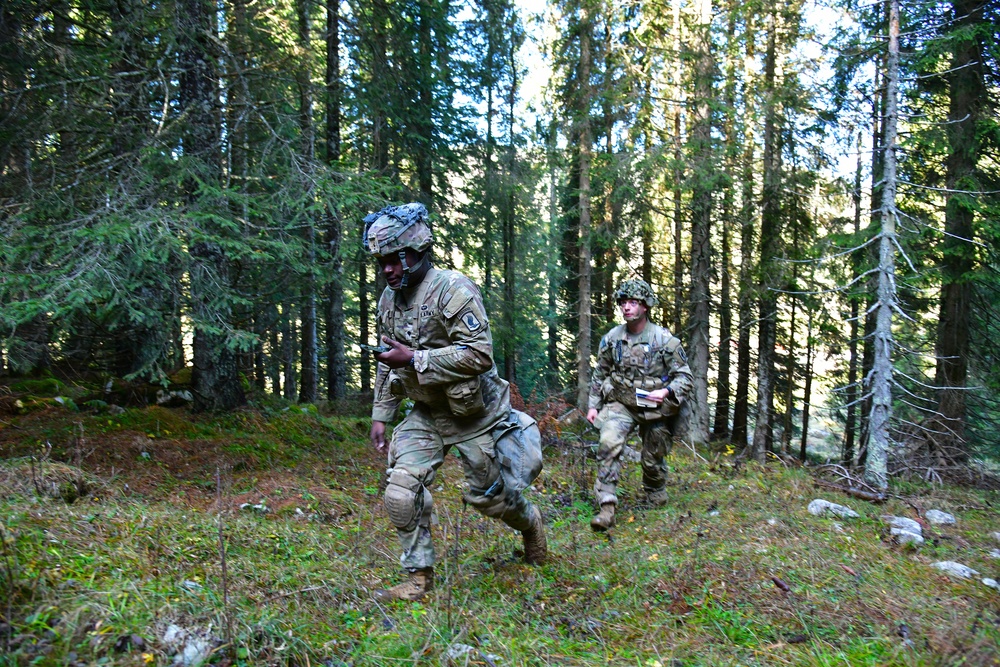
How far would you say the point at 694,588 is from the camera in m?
4.53

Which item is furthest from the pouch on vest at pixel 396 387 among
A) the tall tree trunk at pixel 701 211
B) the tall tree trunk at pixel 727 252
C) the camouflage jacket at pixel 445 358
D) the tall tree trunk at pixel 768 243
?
the tall tree trunk at pixel 768 243

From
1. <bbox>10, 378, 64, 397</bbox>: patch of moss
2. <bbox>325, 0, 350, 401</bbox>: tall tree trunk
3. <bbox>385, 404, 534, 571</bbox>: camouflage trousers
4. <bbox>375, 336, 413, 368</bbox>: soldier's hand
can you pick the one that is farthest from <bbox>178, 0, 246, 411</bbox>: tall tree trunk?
<bbox>375, 336, 413, 368</bbox>: soldier's hand

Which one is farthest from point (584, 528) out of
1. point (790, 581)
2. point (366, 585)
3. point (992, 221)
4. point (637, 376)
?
point (992, 221)

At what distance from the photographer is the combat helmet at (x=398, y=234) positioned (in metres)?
4.24

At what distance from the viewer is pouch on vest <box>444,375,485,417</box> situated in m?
4.25

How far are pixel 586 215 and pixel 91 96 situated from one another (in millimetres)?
10250

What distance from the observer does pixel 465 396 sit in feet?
14.0

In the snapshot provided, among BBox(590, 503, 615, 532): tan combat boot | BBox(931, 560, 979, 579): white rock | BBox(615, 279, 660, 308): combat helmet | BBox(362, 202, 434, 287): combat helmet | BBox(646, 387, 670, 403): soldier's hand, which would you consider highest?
BBox(362, 202, 434, 287): combat helmet

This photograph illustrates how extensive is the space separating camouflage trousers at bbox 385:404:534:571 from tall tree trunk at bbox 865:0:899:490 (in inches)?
252

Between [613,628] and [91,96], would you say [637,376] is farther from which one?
[91,96]

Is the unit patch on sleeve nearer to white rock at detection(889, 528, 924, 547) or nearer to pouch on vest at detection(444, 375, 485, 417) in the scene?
pouch on vest at detection(444, 375, 485, 417)

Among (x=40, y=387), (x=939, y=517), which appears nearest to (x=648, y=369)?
(x=939, y=517)

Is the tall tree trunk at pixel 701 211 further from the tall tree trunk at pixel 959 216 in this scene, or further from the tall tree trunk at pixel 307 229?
the tall tree trunk at pixel 307 229

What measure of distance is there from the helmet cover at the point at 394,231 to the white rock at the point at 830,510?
5317 mm
